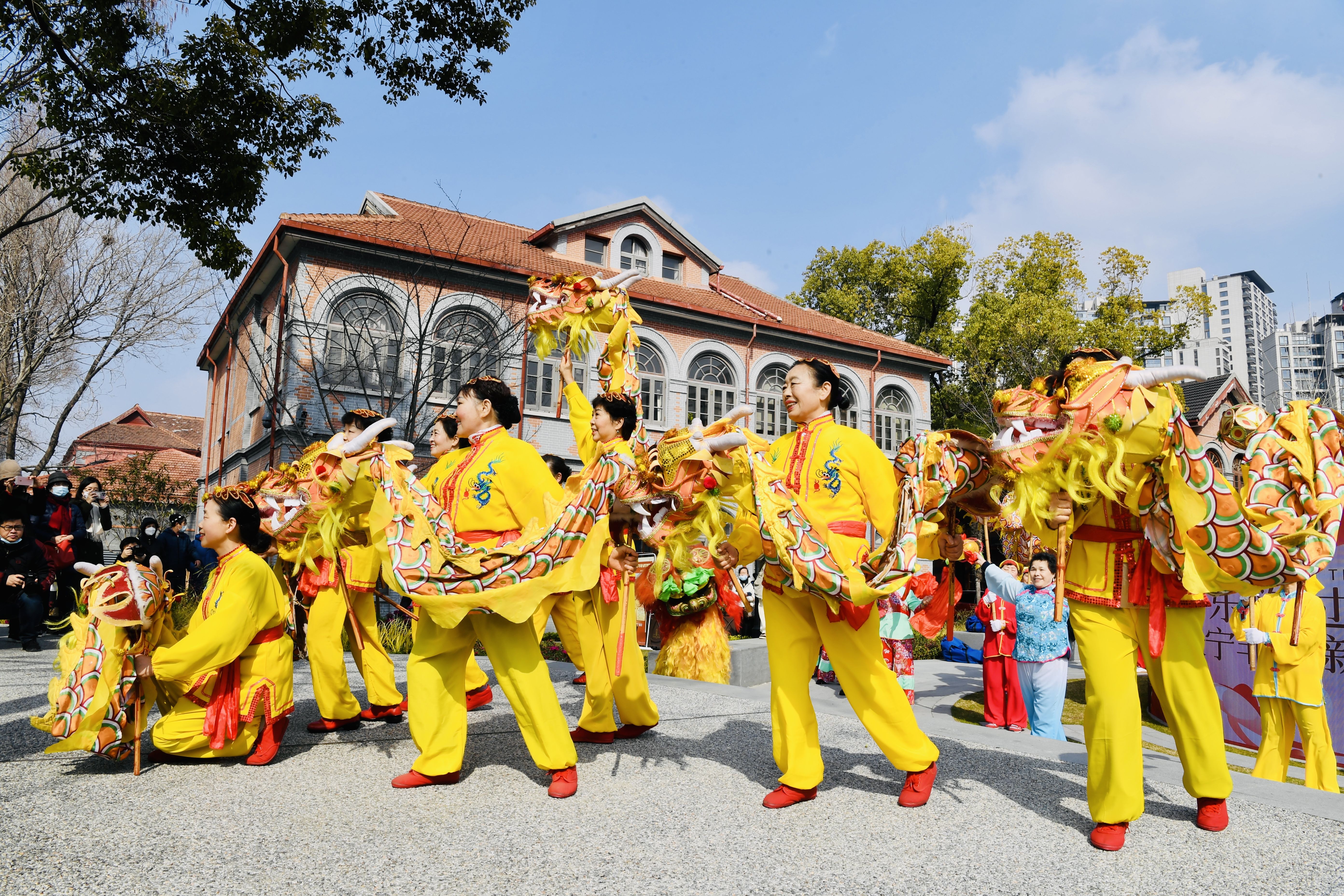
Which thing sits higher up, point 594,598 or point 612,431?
point 612,431

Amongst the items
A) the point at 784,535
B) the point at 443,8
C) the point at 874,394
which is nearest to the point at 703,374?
the point at 874,394

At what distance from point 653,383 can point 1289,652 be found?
14.9 m

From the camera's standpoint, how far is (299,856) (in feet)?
9.73

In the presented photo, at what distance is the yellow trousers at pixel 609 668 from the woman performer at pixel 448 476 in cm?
68

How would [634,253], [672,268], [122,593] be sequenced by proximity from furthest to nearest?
[672,268] → [634,253] → [122,593]

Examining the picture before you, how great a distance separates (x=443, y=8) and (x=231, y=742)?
6.61 meters

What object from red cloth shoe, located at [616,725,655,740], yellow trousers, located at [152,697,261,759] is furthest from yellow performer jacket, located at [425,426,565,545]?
red cloth shoe, located at [616,725,655,740]

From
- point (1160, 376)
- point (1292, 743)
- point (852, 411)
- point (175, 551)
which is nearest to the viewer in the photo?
point (1160, 376)

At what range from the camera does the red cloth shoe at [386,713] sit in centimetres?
523

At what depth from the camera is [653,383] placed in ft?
62.6

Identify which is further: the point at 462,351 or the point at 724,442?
the point at 462,351

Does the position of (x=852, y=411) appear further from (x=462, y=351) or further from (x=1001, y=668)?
(x=1001, y=668)

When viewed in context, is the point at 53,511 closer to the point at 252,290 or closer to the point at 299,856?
the point at 299,856

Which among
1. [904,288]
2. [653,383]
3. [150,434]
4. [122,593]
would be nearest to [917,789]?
[122,593]
